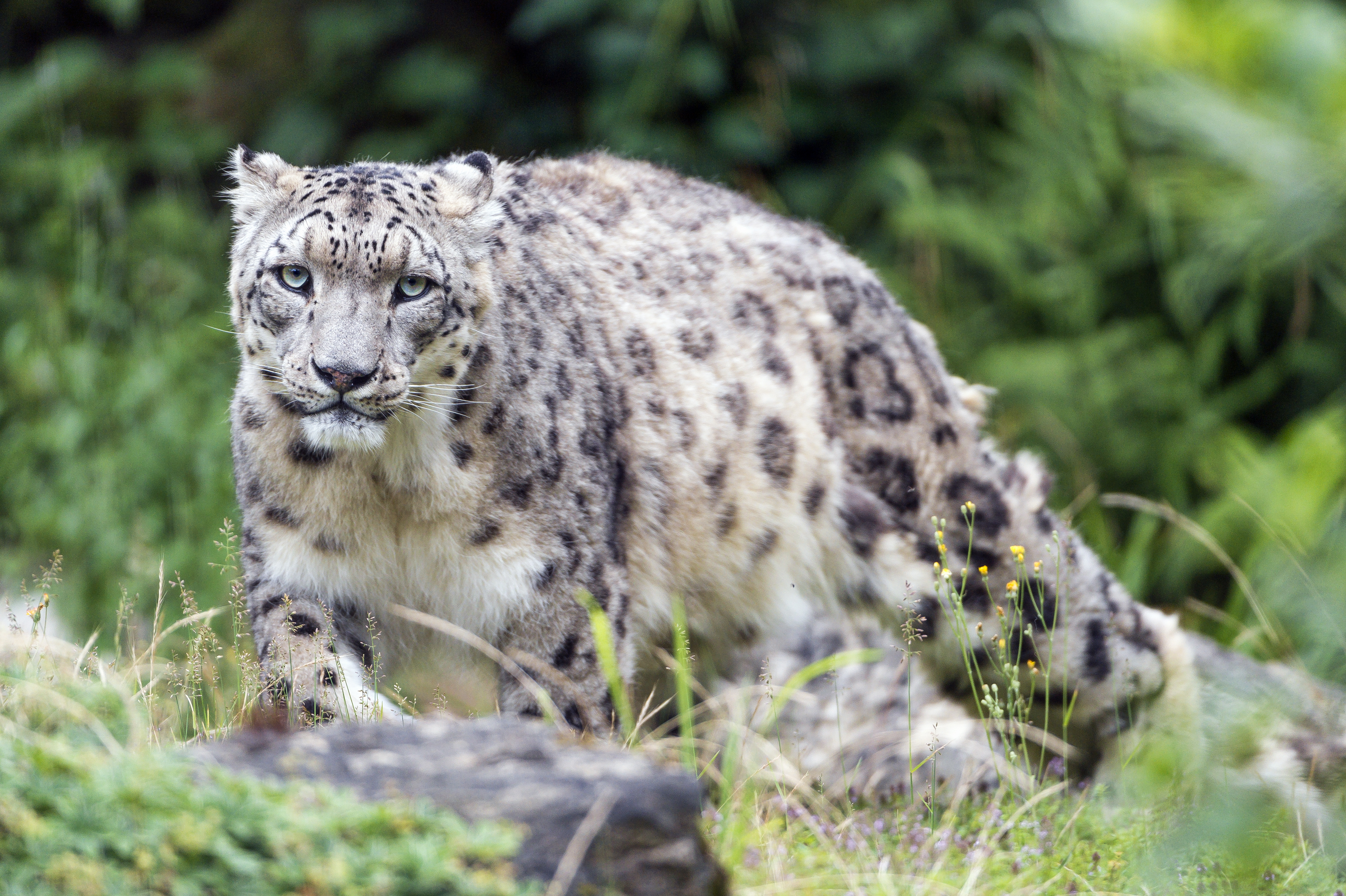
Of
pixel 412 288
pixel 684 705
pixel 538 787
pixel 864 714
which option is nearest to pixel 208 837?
pixel 538 787

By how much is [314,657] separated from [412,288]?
1159 millimetres

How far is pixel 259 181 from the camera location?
13.8ft

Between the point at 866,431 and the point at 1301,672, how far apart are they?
5.99ft

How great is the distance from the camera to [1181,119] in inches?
53.7

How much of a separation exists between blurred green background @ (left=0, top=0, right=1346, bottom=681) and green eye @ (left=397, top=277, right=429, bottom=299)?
398cm

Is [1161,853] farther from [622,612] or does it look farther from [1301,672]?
[1301,672]

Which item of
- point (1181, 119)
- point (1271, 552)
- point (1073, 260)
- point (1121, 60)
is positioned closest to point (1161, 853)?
point (1271, 552)

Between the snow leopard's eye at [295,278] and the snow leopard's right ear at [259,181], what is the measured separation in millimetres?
349

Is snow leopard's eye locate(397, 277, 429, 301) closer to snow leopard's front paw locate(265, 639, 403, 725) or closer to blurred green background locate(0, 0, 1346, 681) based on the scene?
snow leopard's front paw locate(265, 639, 403, 725)

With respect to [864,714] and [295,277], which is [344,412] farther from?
[864,714]

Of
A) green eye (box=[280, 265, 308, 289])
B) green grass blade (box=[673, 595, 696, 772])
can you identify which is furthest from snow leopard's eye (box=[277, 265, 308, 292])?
green grass blade (box=[673, 595, 696, 772])

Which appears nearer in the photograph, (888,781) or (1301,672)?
(1301,672)

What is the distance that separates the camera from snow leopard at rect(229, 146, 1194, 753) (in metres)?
3.97

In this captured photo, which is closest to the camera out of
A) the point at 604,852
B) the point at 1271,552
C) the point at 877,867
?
the point at 1271,552
